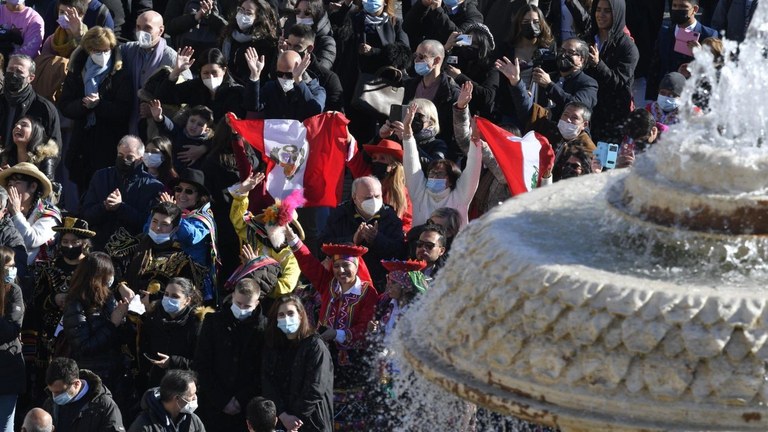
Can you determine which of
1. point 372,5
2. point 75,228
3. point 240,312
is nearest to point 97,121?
point 75,228

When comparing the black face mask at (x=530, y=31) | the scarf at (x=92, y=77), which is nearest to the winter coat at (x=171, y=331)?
the scarf at (x=92, y=77)

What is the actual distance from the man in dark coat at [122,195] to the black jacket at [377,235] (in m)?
1.55

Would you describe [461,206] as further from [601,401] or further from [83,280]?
[601,401]

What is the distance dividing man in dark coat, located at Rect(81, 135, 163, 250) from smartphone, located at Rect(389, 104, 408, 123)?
1.83 metres

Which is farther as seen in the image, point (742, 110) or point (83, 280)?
point (83, 280)

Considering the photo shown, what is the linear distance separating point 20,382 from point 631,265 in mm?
7633

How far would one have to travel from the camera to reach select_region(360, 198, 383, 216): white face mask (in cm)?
1086

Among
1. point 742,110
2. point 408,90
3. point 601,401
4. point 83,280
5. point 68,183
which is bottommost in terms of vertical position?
point 68,183

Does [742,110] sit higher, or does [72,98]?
[742,110]

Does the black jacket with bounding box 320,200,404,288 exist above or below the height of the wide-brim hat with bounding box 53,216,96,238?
above

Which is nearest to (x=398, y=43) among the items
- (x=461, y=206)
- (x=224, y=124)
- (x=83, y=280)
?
(x=224, y=124)

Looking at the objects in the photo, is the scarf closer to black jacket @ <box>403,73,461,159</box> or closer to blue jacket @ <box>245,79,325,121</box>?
blue jacket @ <box>245,79,325,121</box>

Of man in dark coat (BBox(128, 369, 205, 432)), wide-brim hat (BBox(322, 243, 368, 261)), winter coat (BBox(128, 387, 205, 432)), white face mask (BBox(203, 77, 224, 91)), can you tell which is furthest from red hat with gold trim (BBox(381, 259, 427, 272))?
white face mask (BBox(203, 77, 224, 91))

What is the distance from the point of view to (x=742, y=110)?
4.06m
